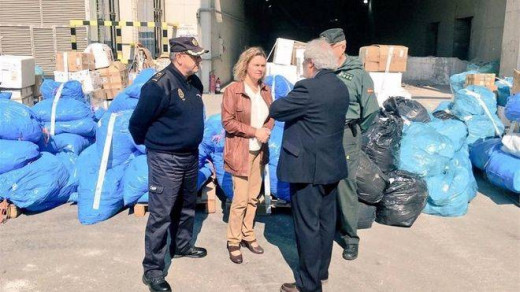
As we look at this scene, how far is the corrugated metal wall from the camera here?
1118cm

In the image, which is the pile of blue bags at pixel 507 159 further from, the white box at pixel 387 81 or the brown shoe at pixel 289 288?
the white box at pixel 387 81

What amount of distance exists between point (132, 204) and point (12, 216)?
1.10 metres

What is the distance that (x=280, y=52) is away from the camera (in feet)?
33.8

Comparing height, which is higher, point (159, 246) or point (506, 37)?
point (506, 37)

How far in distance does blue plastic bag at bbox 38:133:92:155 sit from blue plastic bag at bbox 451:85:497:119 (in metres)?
4.76

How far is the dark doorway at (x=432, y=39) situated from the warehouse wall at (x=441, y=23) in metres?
0.10

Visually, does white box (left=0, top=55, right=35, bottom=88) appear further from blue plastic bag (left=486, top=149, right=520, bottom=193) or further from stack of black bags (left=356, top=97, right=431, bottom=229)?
blue plastic bag (left=486, top=149, right=520, bottom=193)

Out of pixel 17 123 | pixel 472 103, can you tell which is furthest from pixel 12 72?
pixel 472 103

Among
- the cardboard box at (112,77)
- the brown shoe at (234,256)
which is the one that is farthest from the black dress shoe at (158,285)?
Answer: the cardboard box at (112,77)

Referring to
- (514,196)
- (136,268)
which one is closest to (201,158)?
(136,268)

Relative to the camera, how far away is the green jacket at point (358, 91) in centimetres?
341

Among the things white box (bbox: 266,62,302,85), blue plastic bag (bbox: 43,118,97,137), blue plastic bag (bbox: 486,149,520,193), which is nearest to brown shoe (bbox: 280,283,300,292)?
blue plastic bag (bbox: 486,149,520,193)

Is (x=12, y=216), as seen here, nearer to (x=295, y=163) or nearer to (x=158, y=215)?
(x=158, y=215)

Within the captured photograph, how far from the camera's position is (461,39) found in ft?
61.8
